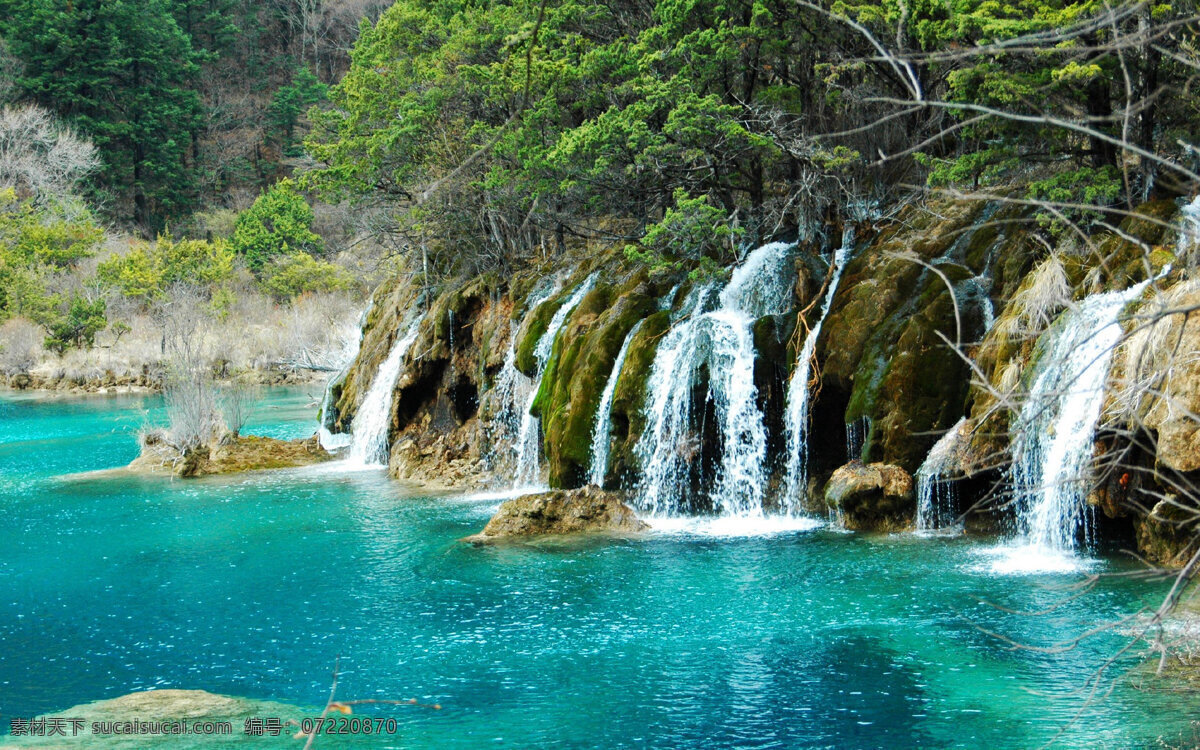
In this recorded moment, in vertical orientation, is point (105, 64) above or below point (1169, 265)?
above

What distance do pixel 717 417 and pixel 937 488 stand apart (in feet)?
11.3

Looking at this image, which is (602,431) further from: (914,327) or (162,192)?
(162,192)

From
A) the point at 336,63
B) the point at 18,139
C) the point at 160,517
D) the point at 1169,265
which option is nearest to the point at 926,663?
the point at 1169,265

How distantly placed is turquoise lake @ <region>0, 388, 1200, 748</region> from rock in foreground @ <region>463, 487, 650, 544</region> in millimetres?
600

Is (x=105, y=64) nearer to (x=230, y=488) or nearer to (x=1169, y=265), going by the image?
(x=230, y=488)

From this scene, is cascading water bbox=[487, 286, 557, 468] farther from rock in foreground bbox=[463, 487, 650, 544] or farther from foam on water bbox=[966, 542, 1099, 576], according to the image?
foam on water bbox=[966, 542, 1099, 576]

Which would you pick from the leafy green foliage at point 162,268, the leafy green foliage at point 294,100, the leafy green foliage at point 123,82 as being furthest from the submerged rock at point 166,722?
the leafy green foliage at point 294,100

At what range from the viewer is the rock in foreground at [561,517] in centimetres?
1352

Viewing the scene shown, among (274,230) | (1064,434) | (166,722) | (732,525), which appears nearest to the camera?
(166,722)

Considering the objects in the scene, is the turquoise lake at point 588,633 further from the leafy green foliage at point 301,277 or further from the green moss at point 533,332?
the leafy green foliage at point 301,277

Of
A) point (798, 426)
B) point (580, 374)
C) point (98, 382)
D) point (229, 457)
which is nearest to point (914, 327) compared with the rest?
point (798, 426)

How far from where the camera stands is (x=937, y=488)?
12.3 m

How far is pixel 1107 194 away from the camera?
472 inches

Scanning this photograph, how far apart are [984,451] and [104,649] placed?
30.0 ft
